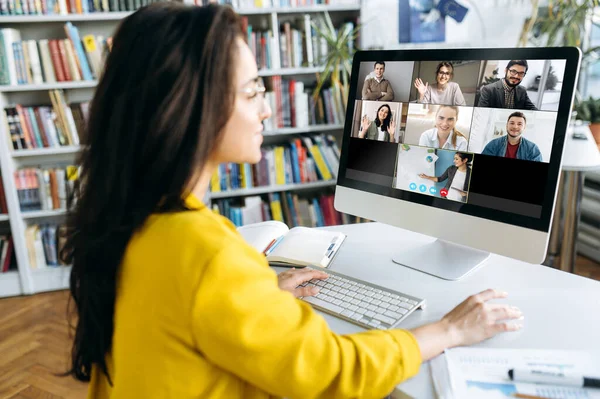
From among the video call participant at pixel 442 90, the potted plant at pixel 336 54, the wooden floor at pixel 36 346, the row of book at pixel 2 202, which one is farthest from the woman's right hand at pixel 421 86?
the row of book at pixel 2 202

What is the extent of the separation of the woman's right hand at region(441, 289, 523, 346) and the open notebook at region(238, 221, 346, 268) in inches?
15.9

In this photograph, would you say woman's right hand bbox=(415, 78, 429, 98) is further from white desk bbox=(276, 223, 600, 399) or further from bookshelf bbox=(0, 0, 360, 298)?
bookshelf bbox=(0, 0, 360, 298)

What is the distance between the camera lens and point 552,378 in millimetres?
779

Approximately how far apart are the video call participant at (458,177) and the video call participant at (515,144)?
6 centimetres

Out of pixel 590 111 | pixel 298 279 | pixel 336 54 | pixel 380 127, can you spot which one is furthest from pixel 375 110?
pixel 590 111

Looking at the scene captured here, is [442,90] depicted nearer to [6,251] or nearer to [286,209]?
[286,209]

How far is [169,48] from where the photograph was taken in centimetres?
74

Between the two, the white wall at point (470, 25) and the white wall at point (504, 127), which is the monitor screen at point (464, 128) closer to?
the white wall at point (504, 127)

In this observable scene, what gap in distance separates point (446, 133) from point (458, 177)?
0.33ft

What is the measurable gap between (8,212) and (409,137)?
2.62m

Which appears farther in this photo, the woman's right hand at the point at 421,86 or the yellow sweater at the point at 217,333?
the woman's right hand at the point at 421,86

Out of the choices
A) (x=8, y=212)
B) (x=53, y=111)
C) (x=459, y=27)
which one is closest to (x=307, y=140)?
(x=459, y=27)

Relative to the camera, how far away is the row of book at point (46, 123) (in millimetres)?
2924

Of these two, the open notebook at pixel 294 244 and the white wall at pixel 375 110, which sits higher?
the white wall at pixel 375 110
